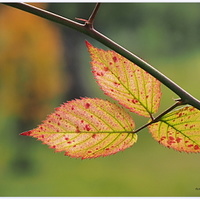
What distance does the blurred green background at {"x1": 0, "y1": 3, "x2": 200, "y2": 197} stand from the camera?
176 inches

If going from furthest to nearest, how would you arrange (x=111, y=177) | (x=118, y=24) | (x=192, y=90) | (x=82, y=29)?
(x=118, y=24) → (x=192, y=90) → (x=111, y=177) → (x=82, y=29)

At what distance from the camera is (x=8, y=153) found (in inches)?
208

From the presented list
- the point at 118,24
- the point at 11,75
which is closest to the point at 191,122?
the point at 11,75

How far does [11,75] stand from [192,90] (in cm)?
250

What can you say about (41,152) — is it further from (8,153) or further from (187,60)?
(187,60)

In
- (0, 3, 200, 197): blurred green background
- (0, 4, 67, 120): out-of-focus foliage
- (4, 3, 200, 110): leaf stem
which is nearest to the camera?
(4, 3, 200, 110): leaf stem

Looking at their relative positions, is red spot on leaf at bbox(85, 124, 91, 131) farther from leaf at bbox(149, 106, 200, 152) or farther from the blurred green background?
the blurred green background

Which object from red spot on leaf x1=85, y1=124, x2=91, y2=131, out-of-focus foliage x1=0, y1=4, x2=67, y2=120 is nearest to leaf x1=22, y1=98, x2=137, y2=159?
red spot on leaf x1=85, y1=124, x2=91, y2=131

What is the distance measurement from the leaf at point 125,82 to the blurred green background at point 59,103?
3.89 meters

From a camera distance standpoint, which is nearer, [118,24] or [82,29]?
[82,29]

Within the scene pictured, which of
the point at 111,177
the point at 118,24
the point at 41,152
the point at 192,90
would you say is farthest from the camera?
the point at 118,24

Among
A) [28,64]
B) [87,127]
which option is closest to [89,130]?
[87,127]

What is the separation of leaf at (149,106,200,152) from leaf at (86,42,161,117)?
0.02 metres

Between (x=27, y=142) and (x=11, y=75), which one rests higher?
(x=11, y=75)
